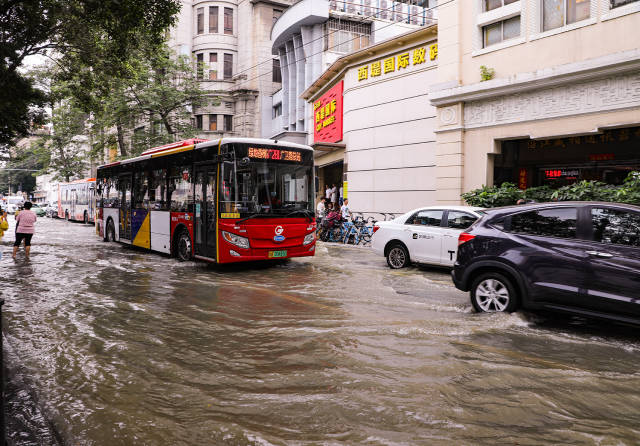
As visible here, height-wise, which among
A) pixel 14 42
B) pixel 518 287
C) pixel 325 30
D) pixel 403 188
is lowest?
pixel 518 287

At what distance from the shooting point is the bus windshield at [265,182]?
34.7ft

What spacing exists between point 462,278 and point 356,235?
1173cm

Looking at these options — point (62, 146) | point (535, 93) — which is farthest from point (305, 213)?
point (62, 146)

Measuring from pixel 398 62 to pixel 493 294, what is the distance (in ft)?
50.2

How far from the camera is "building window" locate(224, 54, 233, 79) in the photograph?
45.1 metres

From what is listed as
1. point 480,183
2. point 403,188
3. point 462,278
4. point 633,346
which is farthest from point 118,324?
point 403,188

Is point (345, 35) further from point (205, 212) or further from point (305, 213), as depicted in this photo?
point (205, 212)

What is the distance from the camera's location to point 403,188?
65.8 ft

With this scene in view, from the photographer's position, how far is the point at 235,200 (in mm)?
10570

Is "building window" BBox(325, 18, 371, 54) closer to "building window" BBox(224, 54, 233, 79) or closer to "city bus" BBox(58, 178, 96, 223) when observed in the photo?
"building window" BBox(224, 54, 233, 79)

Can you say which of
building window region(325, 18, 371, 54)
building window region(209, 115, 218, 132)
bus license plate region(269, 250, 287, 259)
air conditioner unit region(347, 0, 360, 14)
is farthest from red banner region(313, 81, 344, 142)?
building window region(209, 115, 218, 132)

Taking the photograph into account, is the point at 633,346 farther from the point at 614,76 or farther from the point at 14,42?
the point at 14,42

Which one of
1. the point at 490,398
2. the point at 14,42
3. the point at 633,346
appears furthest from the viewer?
the point at 14,42

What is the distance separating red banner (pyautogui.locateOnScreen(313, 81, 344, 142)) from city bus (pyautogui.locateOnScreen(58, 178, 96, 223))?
51.6 feet
